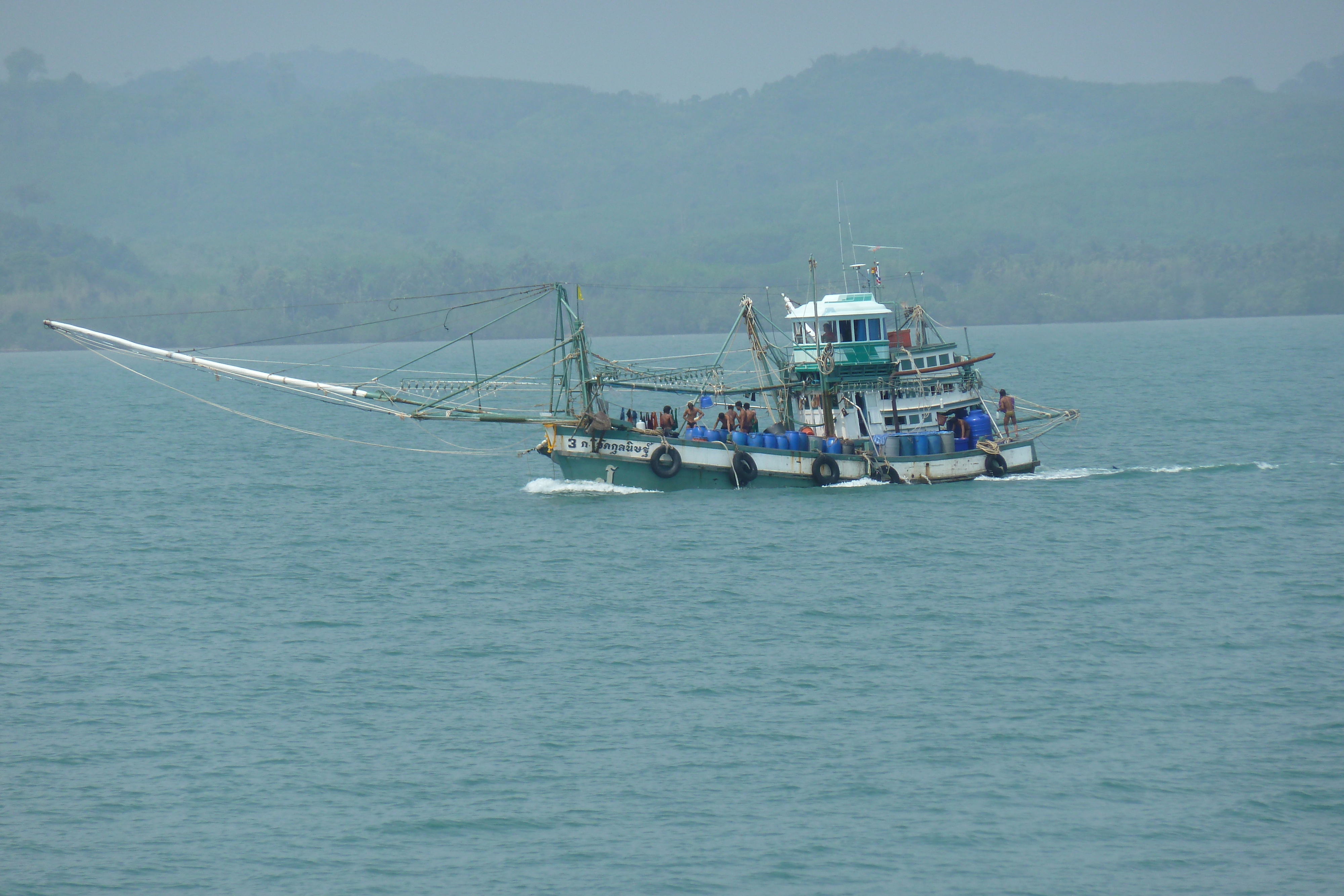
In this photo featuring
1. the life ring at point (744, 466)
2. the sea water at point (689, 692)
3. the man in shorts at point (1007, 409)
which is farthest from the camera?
the man in shorts at point (1007, 409)

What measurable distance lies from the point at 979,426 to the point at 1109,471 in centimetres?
1082

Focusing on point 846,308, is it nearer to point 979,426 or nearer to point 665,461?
point 979,426

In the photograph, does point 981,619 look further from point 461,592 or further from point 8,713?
point 8,713

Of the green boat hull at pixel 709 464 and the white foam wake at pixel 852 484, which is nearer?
the green boat hull at pixel 709 464

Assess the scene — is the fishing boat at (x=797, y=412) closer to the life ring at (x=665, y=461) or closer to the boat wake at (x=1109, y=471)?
the life ring at (x=665, y=461)

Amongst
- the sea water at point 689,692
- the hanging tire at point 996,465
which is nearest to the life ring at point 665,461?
the sea water at point 689,692

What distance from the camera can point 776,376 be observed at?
59188 millimetres

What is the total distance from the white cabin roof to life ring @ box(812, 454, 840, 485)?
572cm

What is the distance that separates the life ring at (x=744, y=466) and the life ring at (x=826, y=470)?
2.38 m

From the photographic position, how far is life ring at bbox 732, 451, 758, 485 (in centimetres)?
5612

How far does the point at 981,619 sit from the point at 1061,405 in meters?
69.2

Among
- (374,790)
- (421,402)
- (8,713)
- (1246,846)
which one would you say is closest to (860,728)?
(1246,846)

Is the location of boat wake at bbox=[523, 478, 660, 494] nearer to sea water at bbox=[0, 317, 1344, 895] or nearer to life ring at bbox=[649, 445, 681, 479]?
sea water at bbox=[0, 317, 1344, 895]

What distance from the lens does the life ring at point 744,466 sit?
56125mm
